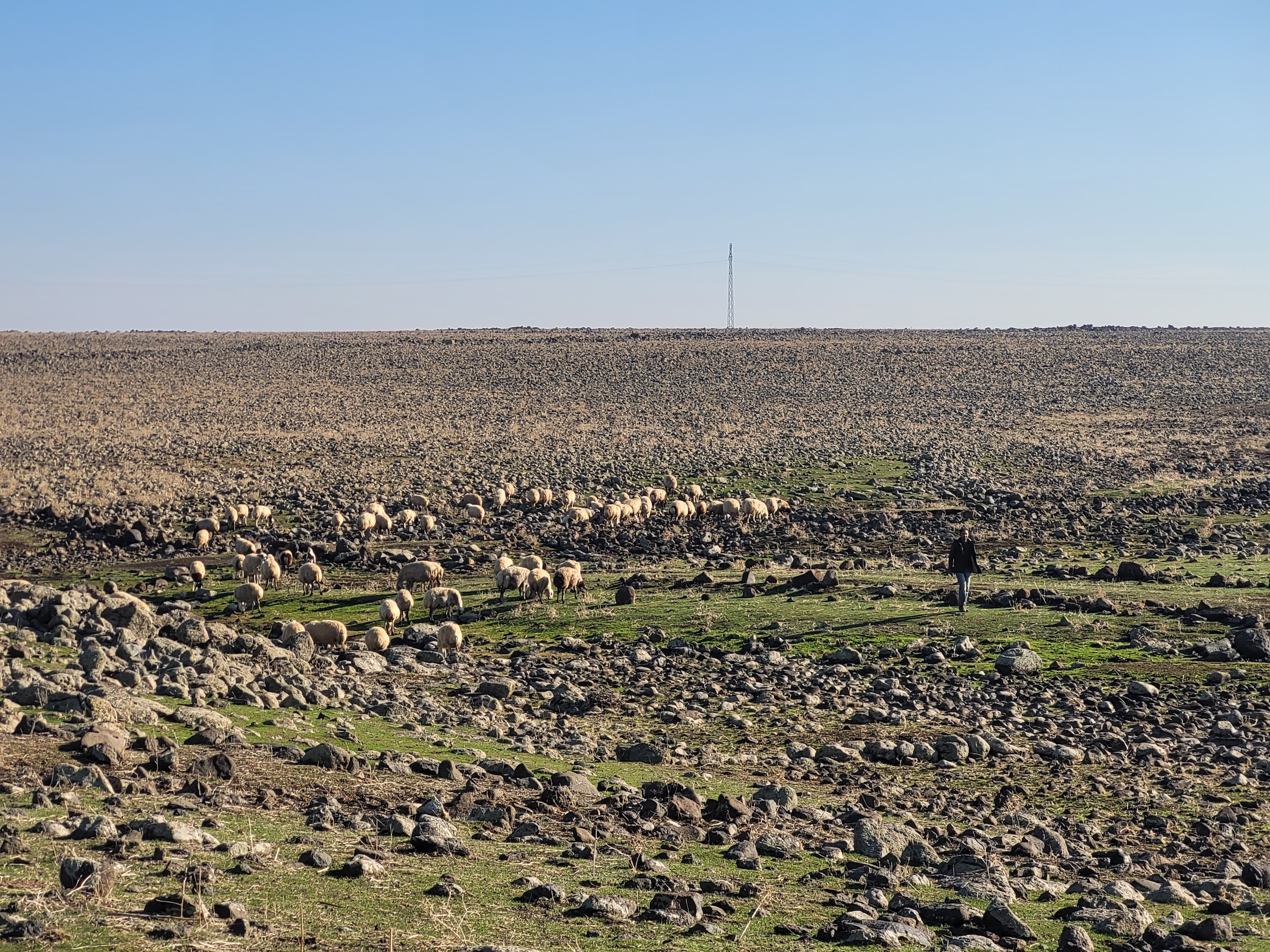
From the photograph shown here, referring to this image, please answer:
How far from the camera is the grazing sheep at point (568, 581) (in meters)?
24.8

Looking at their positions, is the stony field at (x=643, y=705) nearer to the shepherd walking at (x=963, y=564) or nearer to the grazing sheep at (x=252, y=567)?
the shepherd walking at (x=963, y=564)

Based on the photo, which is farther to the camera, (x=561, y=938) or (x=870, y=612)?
(x=870, y=612)

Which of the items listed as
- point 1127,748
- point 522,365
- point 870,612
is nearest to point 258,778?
point 1127,748

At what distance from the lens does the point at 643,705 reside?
56.2 ft

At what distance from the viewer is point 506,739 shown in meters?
14.6

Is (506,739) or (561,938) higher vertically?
(561,938)

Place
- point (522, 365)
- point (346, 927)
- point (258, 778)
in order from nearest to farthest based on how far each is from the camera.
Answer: point (346, 927) < point (258, 778) < point (522, 365)

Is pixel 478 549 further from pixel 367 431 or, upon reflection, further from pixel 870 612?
pixel 367 431

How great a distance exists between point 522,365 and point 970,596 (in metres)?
64.4

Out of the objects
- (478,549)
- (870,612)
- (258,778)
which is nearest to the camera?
(258,778)

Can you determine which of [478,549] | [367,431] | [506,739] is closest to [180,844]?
[506,739]

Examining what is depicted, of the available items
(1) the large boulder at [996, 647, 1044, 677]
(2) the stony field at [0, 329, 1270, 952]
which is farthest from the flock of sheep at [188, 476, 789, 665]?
(1) the large boulder at [996, 647, 1044, 677]

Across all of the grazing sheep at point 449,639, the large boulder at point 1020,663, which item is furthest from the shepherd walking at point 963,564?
the grazing sheep at point 449,639

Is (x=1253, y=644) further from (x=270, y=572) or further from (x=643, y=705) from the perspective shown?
(x=270, y=572)
